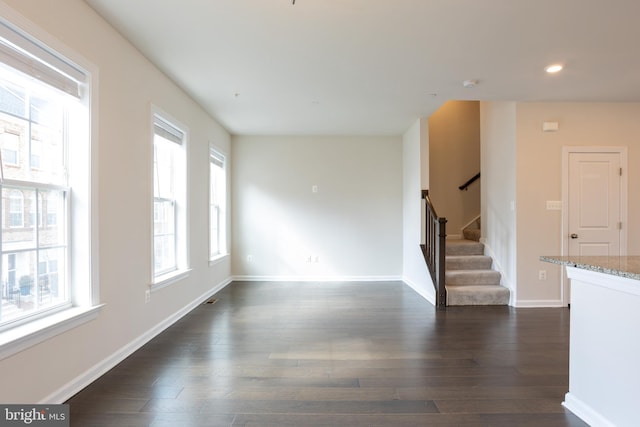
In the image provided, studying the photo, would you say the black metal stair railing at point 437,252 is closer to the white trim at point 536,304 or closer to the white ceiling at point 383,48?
the white trim at point 536,304

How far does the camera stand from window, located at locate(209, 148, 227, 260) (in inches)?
209

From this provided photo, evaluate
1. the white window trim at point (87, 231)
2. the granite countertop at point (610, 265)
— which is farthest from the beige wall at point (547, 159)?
the white window trim at point (87, 231)

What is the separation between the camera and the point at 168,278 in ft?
11.3

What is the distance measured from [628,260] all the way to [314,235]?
14.8ft

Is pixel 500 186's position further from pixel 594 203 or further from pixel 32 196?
pixel 32 196

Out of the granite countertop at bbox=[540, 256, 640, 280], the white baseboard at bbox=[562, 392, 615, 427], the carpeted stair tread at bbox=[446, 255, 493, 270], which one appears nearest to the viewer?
the granite countertop at bbox=[540, 256, 640, 280]

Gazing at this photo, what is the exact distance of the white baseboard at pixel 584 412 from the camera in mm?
1785

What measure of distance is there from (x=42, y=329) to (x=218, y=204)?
3771mm

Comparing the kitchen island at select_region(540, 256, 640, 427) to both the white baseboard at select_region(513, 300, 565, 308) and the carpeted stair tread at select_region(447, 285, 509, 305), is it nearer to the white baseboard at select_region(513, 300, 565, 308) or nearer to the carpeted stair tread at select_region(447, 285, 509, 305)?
the carpeted stair tread at select_region(447, 285, 509, 305)

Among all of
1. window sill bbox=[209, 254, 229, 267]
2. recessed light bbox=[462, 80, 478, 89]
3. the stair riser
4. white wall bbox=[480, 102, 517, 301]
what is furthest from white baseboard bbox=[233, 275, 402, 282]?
recessed light bbox=[462, 80, 478, 89]

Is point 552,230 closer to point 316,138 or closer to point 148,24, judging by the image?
point 316,138

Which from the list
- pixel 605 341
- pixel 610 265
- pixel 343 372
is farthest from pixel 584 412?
pixel 343 372

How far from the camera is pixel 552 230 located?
13.8 ft

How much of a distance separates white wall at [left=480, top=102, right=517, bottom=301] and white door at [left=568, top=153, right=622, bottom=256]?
27.0 inches
